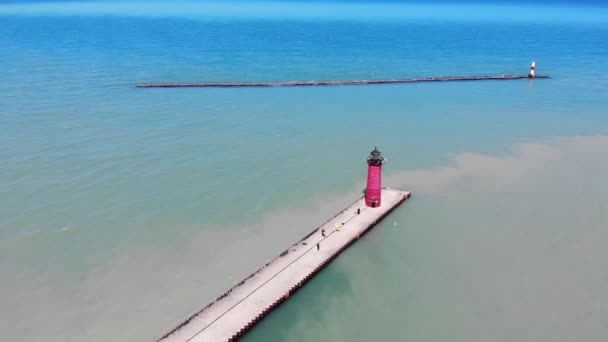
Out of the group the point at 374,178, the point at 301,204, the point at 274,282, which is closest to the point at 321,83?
the point at 301,204

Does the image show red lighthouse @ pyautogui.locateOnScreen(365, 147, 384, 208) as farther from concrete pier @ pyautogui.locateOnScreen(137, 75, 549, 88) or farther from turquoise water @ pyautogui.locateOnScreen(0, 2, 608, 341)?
concrete pier @ pyautogui.locateOnScreen(137, 75, 549, 88)

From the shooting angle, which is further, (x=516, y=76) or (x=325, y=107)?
(x=516, y=76)

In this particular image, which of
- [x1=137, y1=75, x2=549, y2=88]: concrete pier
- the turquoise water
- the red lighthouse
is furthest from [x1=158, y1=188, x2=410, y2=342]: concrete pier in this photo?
[x1=137, y1=75, x2=549, y2=88]: concrete pier

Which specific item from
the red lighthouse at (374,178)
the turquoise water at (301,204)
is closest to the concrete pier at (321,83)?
the turquoise water at (301,204)

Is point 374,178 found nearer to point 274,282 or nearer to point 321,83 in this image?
point 274,282

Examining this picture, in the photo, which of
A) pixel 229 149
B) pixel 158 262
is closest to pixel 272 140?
pixel 229 149

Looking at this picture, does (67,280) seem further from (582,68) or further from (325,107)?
(582,68)
